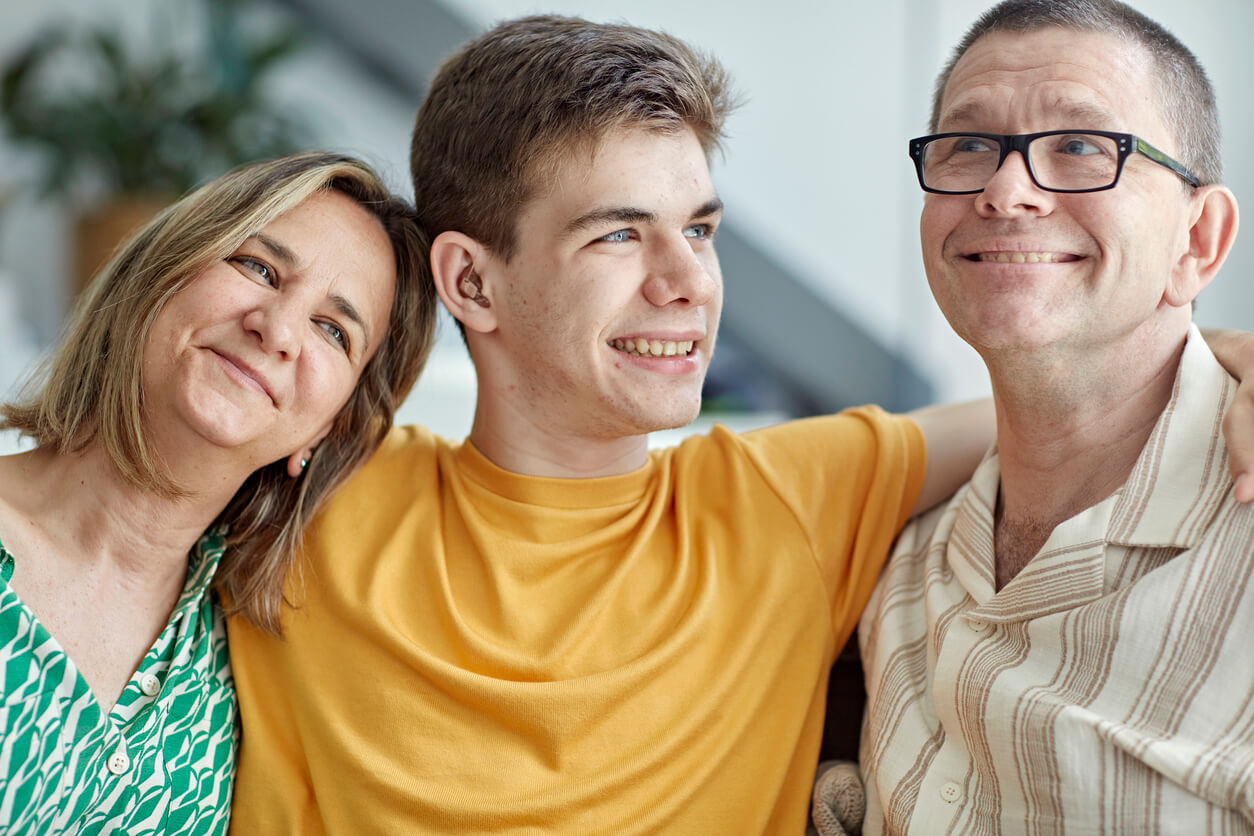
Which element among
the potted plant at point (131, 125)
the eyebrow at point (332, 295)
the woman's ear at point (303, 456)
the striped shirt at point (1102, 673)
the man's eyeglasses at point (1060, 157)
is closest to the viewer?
the striped shirt at point (1102, 673)

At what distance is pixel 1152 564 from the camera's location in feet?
3.92

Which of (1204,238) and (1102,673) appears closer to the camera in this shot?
(1102,673)

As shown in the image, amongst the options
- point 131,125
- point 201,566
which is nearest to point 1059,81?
point 201,566

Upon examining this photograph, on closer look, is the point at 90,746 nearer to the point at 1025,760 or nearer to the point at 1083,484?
the point at 1025,760

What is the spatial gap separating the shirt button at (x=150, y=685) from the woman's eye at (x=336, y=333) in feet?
1.63

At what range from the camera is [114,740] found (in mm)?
1331

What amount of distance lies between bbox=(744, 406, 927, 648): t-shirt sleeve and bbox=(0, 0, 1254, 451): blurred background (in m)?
3.32

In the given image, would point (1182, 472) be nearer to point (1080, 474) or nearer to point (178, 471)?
point (1080, 474)

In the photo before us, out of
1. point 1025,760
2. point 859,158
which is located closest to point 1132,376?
point 1025,760

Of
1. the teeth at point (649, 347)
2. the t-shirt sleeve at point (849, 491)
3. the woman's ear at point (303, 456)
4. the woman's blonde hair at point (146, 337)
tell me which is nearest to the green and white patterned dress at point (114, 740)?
the woman's blonde hair at point (146, 337)

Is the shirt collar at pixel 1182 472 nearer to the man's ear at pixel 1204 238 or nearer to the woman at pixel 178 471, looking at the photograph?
the man's ear at pixel 1204 238

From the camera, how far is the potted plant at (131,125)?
16.6 feet

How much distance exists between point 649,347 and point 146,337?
26.7 inches

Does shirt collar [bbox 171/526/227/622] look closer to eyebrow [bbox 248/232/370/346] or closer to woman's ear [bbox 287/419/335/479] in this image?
woman's ear [bbox 287/419/335/479]
